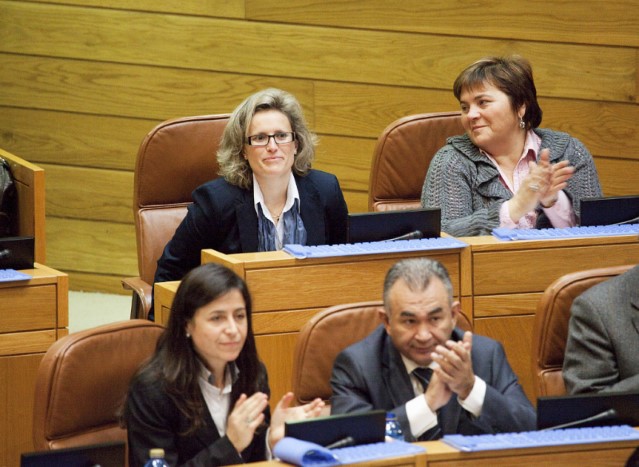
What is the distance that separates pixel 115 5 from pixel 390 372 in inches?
99.8

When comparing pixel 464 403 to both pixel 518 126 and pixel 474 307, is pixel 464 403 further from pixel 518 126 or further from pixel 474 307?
pixel 518 126

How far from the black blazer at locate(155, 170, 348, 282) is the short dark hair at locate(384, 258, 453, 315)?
78 centimetres

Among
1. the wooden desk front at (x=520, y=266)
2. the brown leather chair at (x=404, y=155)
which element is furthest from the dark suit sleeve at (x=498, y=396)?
the brown leather chair at (x=404, y=155)

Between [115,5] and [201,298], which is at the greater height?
A: [115,5]

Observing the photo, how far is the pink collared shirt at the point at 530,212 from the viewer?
10.4 feet

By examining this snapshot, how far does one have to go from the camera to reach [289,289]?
9.20 feet

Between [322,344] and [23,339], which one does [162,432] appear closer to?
[322,344]

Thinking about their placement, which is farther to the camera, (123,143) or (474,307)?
(123,143)

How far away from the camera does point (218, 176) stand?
3.53 metres

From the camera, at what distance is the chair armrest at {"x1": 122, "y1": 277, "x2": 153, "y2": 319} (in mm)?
3320

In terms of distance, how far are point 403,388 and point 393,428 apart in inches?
4.9

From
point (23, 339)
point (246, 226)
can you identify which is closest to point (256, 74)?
point (246, 226)

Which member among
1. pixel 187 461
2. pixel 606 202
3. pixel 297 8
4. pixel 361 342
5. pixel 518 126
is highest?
pixel 297 8

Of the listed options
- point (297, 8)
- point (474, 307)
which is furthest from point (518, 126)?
point (297, 8)
